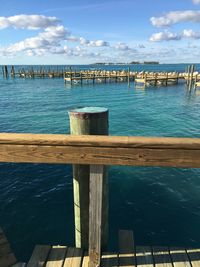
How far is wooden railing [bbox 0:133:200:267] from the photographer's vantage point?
2.37 meters

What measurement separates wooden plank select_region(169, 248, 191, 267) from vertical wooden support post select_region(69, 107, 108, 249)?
0.87 m

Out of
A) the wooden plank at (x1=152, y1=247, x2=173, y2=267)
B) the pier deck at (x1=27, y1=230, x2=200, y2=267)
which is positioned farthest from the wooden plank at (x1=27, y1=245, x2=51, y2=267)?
the wooden plank at (x1=152, y1=247, x2=173, y2=267)

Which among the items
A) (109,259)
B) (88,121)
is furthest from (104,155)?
(109,259)

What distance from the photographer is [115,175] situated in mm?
10953

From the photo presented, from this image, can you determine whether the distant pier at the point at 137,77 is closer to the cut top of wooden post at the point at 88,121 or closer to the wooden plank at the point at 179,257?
the wooden plank at the point at 179,257

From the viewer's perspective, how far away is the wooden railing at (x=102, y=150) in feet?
7.76

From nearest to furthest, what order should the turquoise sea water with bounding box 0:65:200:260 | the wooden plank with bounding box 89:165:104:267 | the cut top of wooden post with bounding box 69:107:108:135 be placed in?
the wooden plank with bounding box 89:165:104:267
the cut top of wooden post with bounding box 69:107:108:135
the turquoise sea water with bounding box 0:65:200:260

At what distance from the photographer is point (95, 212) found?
2.77 m

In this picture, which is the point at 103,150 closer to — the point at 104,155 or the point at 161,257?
the point at 104,155

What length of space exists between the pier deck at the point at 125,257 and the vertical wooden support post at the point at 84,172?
0.21 metres

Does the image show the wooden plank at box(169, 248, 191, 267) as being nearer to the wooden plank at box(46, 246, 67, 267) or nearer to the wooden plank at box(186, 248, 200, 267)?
the wooden plank at box(186, 248, 200, 267)

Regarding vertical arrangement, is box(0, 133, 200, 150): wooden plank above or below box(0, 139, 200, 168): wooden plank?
above

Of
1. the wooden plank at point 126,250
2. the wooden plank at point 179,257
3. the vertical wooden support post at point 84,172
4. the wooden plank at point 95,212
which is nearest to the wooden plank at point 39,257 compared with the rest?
the vertical wooden support post at point 84,172

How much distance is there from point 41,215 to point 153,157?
22.2 ft
